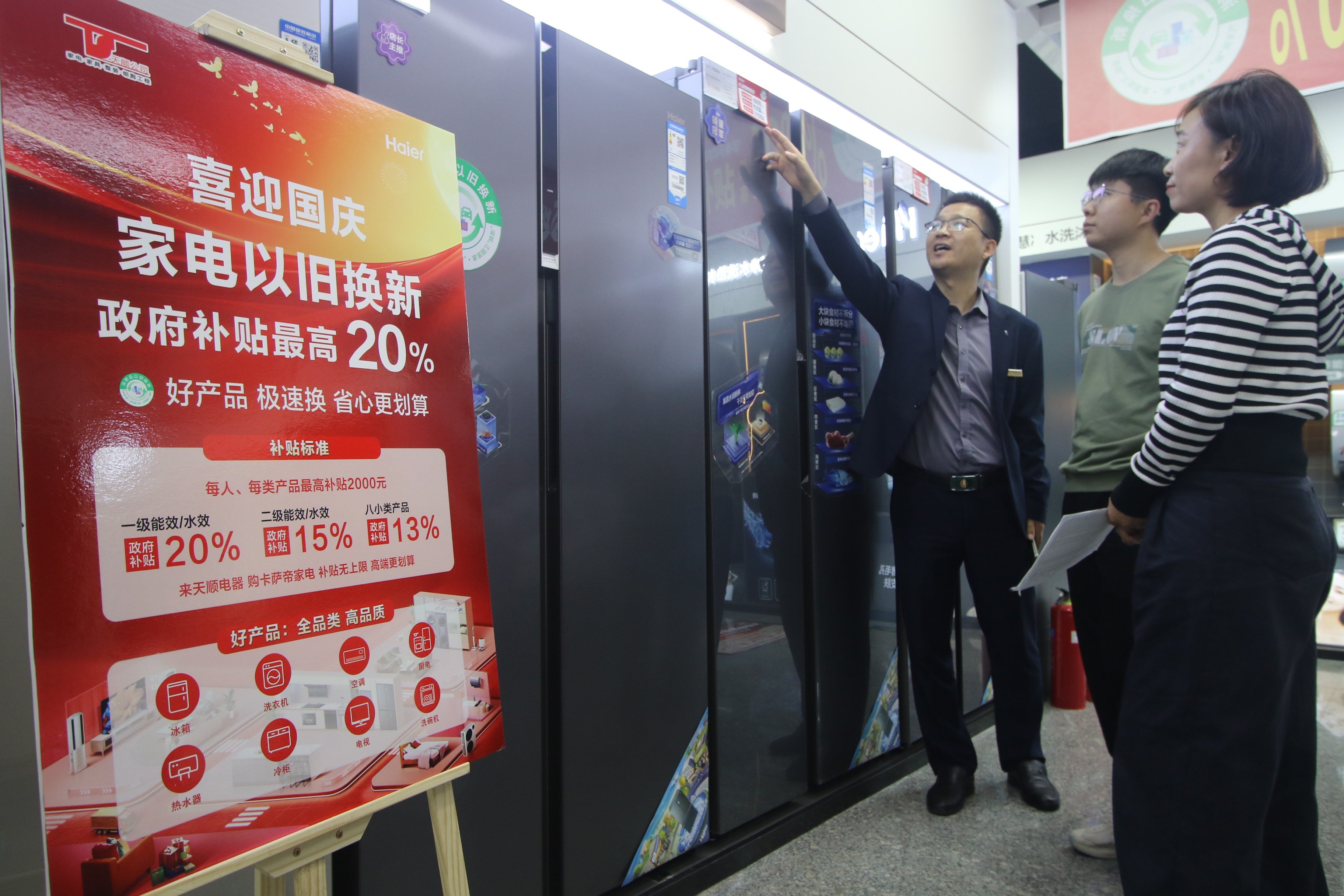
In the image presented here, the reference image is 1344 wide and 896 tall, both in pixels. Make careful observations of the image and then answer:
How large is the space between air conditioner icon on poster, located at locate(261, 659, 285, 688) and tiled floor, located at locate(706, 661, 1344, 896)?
51.7 inches

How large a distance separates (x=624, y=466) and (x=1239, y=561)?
114cm

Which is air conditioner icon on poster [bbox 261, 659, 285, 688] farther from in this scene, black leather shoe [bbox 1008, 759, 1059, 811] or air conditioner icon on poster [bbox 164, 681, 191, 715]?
black leather shoe [bbox 1008, 759, 1059, 811]

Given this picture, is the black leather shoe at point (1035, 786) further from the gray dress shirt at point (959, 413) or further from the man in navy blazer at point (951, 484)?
the gray dress shirt at point (959, 413)

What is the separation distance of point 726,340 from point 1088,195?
101cm

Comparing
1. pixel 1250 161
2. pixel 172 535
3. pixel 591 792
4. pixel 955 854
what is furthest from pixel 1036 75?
pixel 172 535

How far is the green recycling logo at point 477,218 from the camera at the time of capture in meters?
1.41

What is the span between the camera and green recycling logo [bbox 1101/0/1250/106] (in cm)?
316

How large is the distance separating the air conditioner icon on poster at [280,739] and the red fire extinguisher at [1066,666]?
3.05 m

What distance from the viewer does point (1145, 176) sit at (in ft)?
6.30

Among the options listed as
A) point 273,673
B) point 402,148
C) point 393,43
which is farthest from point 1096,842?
point 393,43

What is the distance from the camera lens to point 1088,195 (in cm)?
202

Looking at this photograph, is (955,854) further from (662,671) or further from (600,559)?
(600,559)

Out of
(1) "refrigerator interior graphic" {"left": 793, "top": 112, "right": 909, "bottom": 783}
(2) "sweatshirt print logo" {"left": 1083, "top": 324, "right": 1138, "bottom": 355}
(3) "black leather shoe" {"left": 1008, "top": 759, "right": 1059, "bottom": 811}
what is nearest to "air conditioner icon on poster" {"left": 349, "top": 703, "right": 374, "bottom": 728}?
(1) "refrigerator interior graphic" {"left": 793, "top": 112, "right": 909, "bottom": 783}

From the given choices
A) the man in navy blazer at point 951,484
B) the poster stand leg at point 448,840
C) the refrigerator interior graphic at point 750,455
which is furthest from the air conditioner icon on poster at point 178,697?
the man in navy blazer at point 951,484
